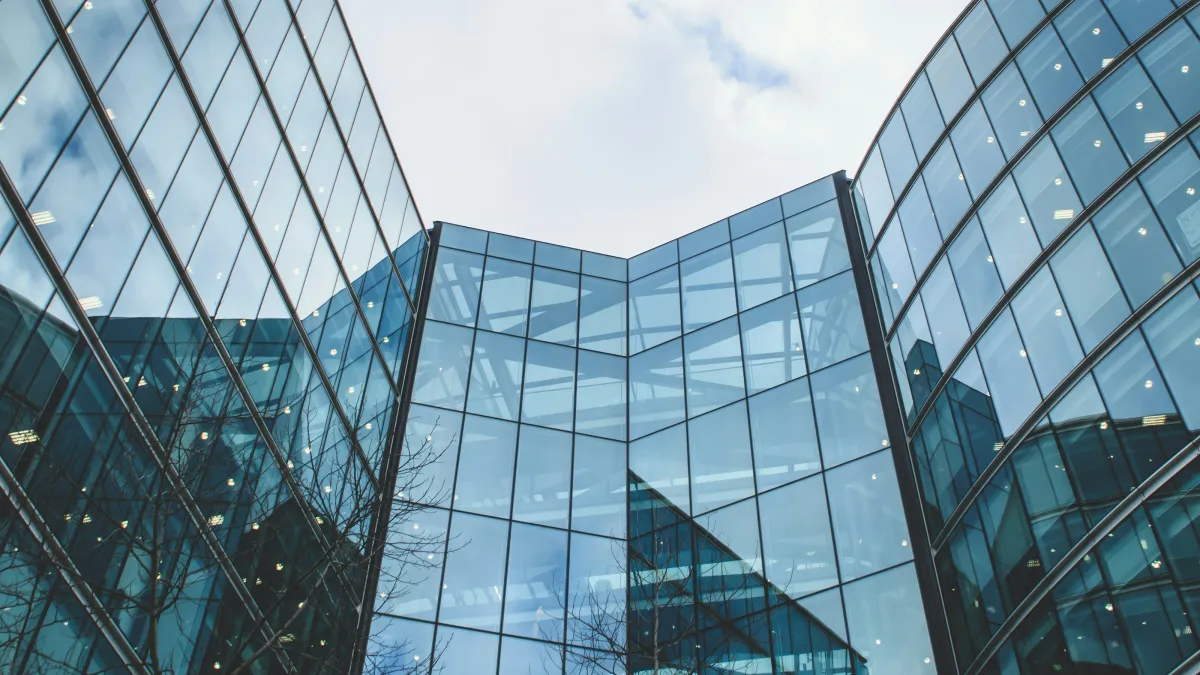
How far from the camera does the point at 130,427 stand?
1448cm

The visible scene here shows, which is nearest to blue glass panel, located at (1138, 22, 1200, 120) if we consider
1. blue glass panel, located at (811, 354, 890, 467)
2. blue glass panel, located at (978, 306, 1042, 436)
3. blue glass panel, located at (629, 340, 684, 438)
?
blue glass panel, located at (978, 306, 1042, 436)

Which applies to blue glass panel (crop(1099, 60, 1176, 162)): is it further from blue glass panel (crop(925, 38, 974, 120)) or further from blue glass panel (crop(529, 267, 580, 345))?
blue glass panel (crop(529, 267, 580, 345))

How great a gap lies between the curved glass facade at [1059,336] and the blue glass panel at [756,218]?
6.53m

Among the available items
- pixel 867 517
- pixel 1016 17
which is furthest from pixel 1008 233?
pixel 867 517

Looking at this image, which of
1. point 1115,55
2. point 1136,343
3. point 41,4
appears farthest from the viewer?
point 1115,55

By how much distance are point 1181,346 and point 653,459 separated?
14592 mm

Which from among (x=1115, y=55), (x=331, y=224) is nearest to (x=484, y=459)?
(x=331, y=224)

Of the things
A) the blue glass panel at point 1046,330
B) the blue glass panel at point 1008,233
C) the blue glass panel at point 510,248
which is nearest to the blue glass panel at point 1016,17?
the blue glass panel at point 1008,233

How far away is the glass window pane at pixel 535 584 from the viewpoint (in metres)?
23.2

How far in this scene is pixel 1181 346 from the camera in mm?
15070

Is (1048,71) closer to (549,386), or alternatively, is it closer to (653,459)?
(653,459)

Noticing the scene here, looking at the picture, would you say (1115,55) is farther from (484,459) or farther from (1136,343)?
(484,459)

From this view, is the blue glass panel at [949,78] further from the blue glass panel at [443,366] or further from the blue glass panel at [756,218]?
the blue glass panel at [443,366]

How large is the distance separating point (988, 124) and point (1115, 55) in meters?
3.23
